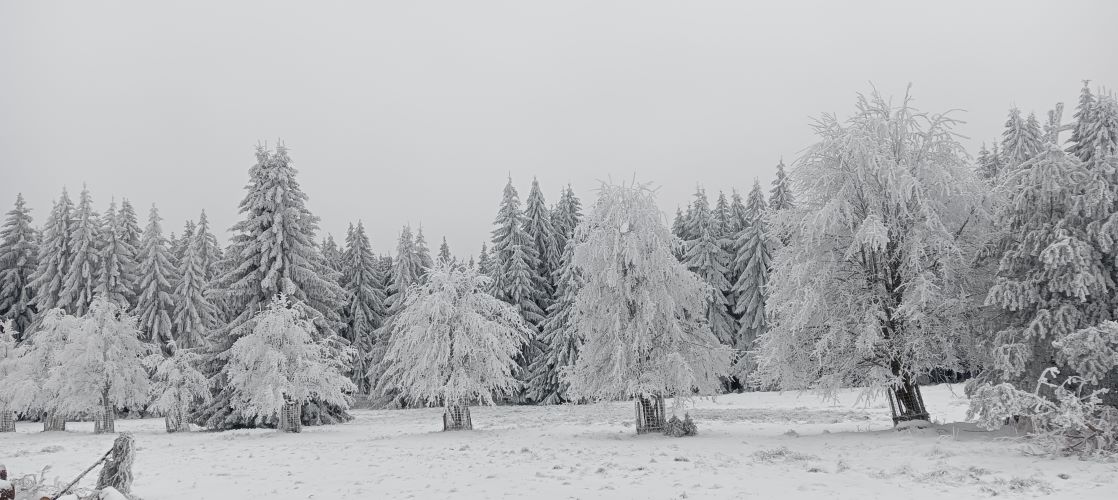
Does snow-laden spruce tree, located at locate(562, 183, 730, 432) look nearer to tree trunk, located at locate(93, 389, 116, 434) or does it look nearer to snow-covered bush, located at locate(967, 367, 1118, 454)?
snow-covered bush, located at locate(967, 367, 1118, 454)

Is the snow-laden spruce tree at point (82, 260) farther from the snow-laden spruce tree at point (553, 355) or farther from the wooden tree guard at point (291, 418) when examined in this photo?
the snow-laden spruce tree at point (553, 355)

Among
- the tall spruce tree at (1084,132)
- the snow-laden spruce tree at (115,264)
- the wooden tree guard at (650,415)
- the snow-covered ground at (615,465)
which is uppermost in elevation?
the snow-laden spruce tree at (115,264)

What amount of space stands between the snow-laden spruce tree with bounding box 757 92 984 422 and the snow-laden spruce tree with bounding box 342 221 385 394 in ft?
129

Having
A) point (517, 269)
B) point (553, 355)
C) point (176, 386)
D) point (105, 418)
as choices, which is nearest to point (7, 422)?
point (105, 418)

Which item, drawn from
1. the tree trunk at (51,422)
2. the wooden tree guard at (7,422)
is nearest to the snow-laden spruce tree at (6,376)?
the wooden tree guard at (7,422)

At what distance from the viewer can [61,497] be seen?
372 inches

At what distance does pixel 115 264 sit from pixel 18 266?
865 centimetres

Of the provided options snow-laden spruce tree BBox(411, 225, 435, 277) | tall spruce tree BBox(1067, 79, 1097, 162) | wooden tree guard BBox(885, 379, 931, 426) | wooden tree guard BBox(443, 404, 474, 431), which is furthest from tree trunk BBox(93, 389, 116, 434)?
tall spruce tree BBox(1067, 79, 1097, 162)

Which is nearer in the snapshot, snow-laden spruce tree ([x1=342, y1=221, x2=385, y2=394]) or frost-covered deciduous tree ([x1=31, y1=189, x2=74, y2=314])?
frost-covered deciduous tree ([x1=31, y1=189, x2=74, y2=314])

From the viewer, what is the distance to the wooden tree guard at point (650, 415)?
20.0m

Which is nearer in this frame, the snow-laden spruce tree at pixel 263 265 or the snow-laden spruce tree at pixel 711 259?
the snow-laden spruce tree at pixel 263 265

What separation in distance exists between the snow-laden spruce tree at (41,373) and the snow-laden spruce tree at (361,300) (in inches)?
843

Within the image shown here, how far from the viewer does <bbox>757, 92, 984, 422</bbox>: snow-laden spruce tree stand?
614 inches

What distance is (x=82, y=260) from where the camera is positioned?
4109 cm
